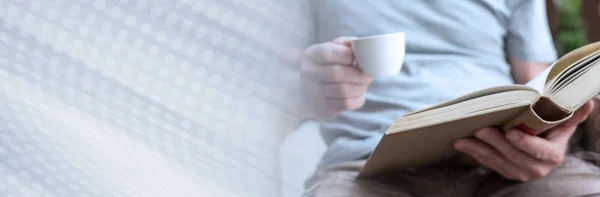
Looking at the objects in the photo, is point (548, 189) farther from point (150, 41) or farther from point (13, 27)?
point (13, 27)

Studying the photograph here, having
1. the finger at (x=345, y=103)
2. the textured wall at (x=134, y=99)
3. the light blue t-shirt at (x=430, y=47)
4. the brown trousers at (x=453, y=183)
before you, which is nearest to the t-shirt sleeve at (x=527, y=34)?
the light blue t-shirt at (x=430, y=47)

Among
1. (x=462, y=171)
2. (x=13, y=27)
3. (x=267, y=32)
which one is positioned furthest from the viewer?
(x=462, y=171)

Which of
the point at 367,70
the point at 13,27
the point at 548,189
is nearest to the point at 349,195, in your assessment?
the point at 367,70

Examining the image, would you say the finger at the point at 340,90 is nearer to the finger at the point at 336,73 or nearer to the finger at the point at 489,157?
the finger at the point at 336,73

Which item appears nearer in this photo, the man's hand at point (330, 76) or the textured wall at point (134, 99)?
the textured wall at point (134, 99)

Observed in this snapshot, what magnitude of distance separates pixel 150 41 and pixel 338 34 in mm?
446

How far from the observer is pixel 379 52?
30.9 inches

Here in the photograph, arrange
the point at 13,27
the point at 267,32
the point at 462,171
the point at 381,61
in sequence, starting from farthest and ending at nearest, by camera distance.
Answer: the point at 462,171
the point at 381,61
the point at 267,32
the point at 13,27

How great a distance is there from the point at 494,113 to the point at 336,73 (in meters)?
0.24

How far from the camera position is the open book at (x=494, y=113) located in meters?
0.64

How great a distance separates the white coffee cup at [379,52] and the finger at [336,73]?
1.1 inches

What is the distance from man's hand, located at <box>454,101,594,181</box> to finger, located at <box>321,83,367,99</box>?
165 millimetres

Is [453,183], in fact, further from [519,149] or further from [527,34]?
[527,34]

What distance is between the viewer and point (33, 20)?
48 centimetres
